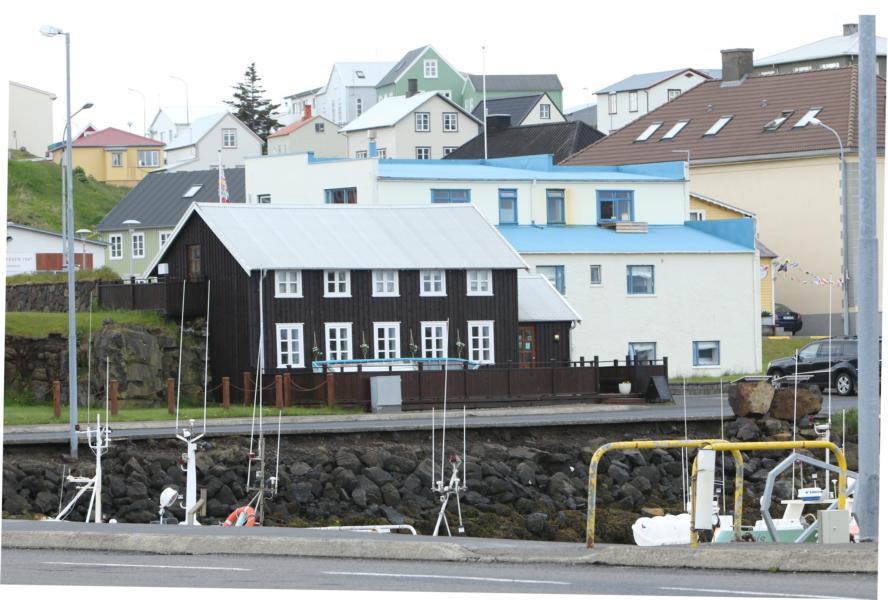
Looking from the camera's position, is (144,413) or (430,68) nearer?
(144,413)

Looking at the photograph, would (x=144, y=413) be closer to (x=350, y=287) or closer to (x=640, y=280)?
(x=350, y=287)

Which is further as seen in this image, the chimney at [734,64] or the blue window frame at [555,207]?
the chimney at [734,64]

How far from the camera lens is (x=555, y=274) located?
58.9 m

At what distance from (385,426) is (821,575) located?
1095 inches

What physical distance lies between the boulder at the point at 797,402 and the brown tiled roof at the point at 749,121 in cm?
2864

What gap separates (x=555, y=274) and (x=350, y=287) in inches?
407

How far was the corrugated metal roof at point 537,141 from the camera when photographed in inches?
3674

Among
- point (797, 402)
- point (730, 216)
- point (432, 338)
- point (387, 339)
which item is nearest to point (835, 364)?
point (797, 402)

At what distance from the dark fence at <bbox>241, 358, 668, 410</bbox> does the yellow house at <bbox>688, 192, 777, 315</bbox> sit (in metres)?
18.6

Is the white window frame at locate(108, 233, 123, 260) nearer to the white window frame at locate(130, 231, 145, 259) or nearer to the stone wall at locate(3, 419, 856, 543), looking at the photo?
the white window frame at locate(130, 231, 145, 259)

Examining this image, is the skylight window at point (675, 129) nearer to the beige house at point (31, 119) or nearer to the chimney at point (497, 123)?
the chimney at point (497, 123)

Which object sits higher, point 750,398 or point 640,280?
point 640,280

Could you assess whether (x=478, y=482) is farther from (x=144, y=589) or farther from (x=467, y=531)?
(x=144, y=589)

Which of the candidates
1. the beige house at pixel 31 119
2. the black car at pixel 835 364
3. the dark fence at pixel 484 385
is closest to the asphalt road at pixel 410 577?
the dark fence at pixel 484 385
